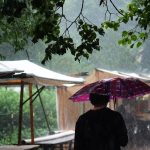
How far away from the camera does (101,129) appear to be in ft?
19.7

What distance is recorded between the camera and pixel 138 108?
1645 cm

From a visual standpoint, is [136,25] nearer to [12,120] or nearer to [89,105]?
[89,105]

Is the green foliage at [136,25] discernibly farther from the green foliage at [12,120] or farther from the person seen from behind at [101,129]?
the green foliage at [12,120]

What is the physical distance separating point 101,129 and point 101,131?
0.02m

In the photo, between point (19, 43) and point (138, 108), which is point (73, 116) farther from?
point (19, 43)

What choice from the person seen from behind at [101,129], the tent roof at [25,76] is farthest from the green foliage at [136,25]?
the tent roof at [25,76]

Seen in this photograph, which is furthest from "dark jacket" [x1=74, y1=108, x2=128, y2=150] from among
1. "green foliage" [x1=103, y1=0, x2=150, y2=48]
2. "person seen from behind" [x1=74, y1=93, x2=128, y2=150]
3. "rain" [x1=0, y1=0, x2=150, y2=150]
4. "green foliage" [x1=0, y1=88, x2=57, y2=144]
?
"green foliage" [x1=0, y1=88, x2=57, y2=144]

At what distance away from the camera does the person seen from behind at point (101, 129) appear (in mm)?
5969

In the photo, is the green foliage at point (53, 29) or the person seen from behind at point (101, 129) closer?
the green foliage at point (53, 29)

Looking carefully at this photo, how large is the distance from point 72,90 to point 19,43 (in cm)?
802

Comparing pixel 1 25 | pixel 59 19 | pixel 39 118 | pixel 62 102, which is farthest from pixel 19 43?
pixel 39 118

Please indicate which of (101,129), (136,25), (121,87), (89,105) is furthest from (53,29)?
(89,105)

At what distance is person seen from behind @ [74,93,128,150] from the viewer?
19.6 feet

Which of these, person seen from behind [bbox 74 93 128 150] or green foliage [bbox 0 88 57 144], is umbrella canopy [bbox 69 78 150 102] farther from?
green foliage [bbox 0 88 57 144]
